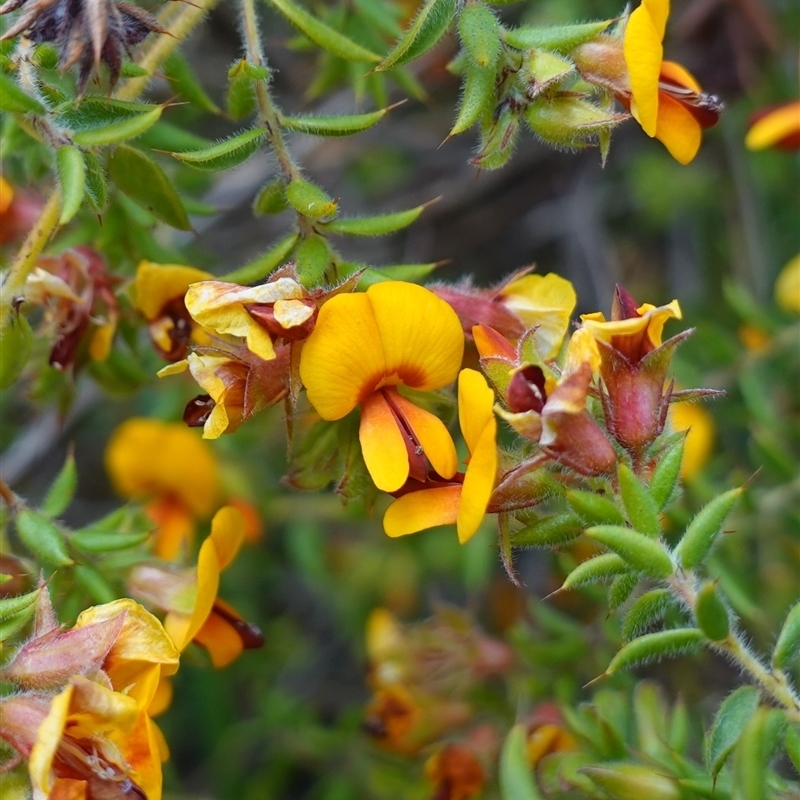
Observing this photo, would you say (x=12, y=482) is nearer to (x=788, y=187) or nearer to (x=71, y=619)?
(x=71, y=619)

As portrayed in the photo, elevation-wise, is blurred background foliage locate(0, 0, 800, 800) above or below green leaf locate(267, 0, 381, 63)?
below

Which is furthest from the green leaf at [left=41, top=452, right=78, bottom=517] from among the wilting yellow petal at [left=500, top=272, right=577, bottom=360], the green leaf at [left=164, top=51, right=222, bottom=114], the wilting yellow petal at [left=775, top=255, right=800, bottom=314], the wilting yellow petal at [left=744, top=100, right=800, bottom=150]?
the wilting yellow petal at [left=775, top=255, right=800, bottom=314]

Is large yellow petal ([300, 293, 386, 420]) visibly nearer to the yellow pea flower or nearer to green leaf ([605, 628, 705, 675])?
the yellow pea flower

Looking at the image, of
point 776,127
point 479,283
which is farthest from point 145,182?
point 479,283

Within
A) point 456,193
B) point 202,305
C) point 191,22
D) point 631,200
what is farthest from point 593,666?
point 631,200

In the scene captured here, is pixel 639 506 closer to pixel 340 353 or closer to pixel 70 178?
pixel 340 353

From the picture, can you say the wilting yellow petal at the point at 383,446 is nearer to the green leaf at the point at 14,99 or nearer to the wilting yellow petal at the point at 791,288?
the green leaf at the point at 14,99
